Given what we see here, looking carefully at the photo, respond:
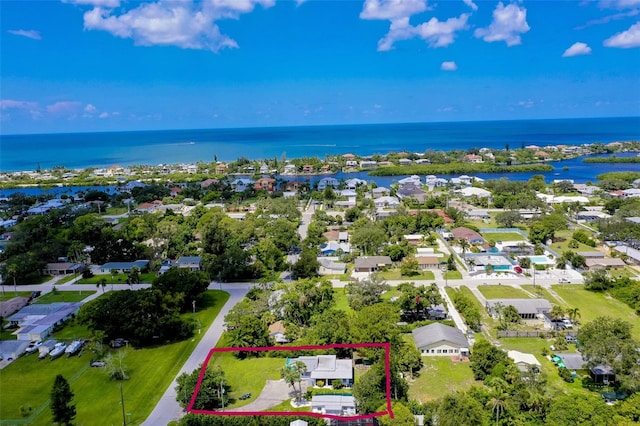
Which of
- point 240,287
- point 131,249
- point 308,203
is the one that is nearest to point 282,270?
point 240,287

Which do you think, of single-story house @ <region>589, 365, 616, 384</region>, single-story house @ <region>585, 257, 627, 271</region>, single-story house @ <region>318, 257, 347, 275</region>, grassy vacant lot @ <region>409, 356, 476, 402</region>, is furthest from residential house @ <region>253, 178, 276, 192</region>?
single-story house @ <region>589, 365, 616, 384</region>

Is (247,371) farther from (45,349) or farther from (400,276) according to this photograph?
(400,276)

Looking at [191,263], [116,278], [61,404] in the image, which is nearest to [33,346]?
[61,404]

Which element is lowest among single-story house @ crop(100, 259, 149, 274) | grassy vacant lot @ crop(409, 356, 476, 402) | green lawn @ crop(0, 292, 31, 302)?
grassy vacant lot @ crop(409, 356, 476, 402)

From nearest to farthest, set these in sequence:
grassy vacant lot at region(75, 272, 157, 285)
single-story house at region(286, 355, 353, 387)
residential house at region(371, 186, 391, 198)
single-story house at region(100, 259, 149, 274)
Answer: single-story house at region(286, 355, 353, 387)
grassy vacant lot at region(75, 272, 157, 285)
single-story house at region(100, 259, 149, 274)
residential house at region(371, 186, 391, 198)

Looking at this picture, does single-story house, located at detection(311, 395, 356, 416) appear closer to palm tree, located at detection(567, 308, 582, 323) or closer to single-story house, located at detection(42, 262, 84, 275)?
palm tree, located at detection(567, 308, 582, 323)

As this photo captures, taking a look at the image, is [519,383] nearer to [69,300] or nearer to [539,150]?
[69,300]

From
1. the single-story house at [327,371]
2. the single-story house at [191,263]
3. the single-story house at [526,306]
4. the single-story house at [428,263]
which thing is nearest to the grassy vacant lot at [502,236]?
the single-story house at [428,263]

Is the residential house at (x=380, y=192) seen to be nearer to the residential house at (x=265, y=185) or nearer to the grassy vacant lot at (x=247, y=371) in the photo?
the residential house at (x=265, y=185)
